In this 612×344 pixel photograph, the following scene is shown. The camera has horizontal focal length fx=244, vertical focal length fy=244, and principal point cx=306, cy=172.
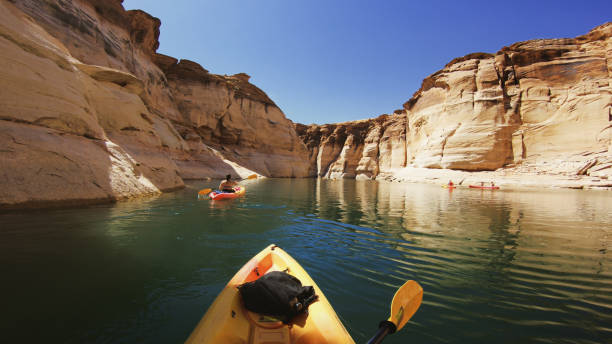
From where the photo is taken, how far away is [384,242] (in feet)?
16.0

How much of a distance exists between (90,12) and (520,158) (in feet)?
127

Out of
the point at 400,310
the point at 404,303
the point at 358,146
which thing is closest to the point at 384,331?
the point at 400,310

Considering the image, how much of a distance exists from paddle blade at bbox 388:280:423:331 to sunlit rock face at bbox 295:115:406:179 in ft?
130

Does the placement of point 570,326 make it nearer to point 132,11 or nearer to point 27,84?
point 27,84

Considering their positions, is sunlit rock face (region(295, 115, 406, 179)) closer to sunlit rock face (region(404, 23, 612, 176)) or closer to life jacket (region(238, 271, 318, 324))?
sunlit rock face (region(404, 23, 612, 176))

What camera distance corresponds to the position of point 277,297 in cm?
201

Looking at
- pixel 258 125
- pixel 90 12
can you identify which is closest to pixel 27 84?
pixel 90 12

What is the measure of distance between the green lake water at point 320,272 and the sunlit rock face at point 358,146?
3664cm

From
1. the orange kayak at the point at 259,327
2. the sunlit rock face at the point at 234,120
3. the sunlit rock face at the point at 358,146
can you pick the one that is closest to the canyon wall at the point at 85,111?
the sunlit rock face at the point at 234,120

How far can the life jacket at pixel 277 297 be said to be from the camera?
1945 millimetres

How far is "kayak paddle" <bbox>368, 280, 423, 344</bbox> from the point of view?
72.6 inches

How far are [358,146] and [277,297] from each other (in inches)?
2055

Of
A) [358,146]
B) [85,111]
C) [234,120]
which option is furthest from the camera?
[358,146]

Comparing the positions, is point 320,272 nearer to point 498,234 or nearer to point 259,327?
point 259,327
